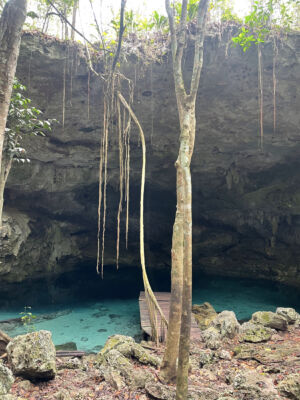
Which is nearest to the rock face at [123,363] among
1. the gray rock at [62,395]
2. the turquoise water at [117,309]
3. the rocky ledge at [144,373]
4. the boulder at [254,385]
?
the rocky ledge at [144,373]

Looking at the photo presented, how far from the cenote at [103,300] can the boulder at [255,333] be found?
9.93ft

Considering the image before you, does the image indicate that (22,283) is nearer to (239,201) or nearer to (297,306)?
(239,201)

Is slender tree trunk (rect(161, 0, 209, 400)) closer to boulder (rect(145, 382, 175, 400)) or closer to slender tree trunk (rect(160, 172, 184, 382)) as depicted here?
slender tree trunk (rect(160, 172, 184, 382))

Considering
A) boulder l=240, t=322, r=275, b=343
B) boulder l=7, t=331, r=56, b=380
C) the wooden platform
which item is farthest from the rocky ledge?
the wooden platform

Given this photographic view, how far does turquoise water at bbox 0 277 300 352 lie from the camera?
8.57m

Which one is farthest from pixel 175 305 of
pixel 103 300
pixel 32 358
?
pixel 103 300

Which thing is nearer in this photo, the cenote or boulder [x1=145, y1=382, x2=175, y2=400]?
boulder [x1=145, y1=382, x2=175, y2=400]

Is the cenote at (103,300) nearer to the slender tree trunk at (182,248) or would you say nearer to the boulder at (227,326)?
the boulder at (227,326)

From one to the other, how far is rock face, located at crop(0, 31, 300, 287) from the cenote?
0.67 metres

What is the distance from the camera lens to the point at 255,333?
245 inches

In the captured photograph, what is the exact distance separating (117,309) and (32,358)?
7888 millimetres

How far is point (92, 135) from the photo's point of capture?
9672mm

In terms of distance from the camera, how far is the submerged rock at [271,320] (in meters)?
6.80

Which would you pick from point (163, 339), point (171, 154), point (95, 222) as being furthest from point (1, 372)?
point (95, 222)
